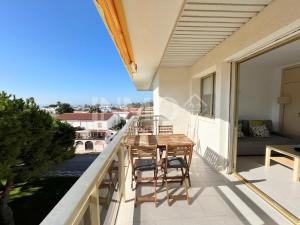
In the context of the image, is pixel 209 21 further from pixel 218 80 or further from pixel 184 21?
pixel 218 80

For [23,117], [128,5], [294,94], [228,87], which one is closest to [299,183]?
[228,87]

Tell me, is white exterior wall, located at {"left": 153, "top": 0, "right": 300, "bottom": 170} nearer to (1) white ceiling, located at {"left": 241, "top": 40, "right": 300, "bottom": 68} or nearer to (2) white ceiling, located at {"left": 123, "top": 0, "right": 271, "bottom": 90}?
(2) white ceiling, located at {"left": 123, "top": 0, "right": 271, "bottom": 90}

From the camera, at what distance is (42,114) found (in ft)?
26.9

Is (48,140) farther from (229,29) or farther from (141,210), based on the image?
(229,29)

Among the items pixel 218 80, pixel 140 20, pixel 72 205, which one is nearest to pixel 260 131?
pixel 218 80

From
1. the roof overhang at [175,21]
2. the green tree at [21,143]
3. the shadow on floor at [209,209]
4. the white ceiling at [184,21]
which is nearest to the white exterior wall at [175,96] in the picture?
the white ceiling at [184,21]

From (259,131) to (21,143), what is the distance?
7.64 metres

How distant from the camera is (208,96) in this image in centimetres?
487

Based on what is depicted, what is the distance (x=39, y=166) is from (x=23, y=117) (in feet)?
7.69

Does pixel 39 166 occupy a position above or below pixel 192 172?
below

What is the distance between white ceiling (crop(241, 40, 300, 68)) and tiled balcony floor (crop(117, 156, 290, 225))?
9.16 ft

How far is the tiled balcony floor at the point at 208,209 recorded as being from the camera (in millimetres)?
2082

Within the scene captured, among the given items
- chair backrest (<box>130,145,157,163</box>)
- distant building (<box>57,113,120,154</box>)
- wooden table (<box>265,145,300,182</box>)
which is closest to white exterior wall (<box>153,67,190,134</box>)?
wooden table (<box>265,145,300,182</box>)

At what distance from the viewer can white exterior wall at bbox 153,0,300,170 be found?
1.94 metres
